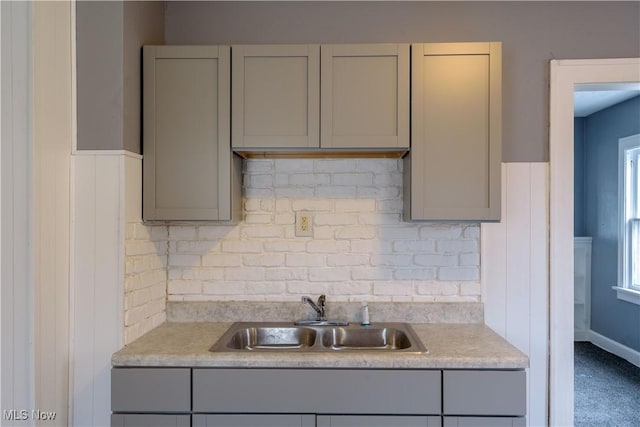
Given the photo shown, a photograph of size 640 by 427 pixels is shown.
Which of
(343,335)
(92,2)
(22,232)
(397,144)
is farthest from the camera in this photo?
(343,335)

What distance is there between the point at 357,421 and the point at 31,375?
1.19 meters

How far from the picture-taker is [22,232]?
159 centimetres

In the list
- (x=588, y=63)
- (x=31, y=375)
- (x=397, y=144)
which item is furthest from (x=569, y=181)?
(x=31, y=375)

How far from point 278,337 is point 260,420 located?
50cm

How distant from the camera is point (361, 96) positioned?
191 cm

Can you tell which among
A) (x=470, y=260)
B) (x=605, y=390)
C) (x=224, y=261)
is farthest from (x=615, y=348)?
(x=224, y=261)

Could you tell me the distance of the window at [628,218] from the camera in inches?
160

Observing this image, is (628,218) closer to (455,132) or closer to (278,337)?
(455,132)

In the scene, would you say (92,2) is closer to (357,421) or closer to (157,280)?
(157,280)

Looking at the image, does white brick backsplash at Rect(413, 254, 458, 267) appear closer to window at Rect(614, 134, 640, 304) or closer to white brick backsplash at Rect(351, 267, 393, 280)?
white brick backsplash at Rect(351, 267, 393, 280)

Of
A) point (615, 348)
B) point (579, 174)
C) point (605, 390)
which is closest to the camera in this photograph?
point (605, 390)

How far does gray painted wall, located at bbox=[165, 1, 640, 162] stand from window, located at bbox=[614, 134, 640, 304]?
2.43m

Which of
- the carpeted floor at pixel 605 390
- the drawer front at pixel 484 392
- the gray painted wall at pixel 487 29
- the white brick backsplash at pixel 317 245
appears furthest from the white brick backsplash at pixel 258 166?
the carpeted floor at pixel 605 390

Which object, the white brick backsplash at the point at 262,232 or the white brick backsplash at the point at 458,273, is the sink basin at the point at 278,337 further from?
the white brick backsplash at the point at 458,273
